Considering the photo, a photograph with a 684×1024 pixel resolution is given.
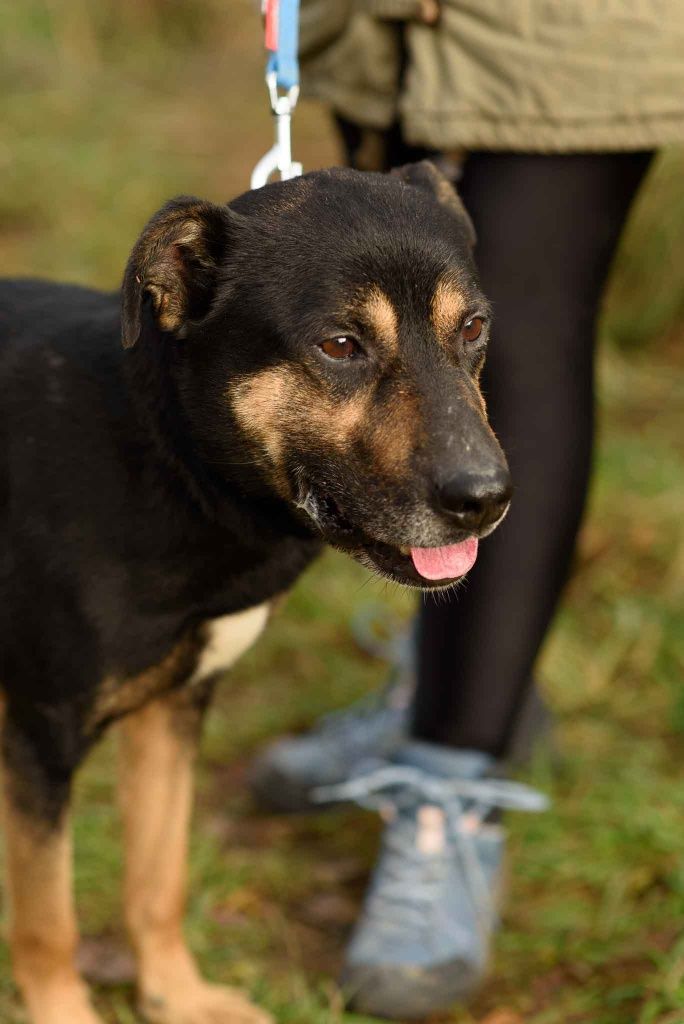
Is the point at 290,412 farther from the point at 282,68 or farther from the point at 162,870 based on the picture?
the point at 162,870

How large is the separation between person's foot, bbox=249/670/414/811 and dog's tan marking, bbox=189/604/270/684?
880 mm

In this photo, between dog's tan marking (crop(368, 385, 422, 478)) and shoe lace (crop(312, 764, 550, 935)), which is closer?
dog's tan marking (crop(368, 385, 422, 478))

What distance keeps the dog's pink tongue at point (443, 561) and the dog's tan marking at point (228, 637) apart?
427 millimetres

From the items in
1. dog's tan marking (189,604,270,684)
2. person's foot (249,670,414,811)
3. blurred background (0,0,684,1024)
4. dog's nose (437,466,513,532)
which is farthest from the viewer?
person's foot (249,670,414,811)

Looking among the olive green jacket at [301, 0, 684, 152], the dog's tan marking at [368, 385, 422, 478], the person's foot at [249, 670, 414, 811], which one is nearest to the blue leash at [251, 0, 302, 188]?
the olive green jacket at [301, 0, 684, 152]

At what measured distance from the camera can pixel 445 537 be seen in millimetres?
2148

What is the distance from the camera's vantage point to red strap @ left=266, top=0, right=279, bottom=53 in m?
2.42

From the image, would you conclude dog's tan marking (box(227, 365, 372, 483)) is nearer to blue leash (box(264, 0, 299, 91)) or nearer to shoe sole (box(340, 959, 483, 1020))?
blue leash (box(264, 0, 299, 91))

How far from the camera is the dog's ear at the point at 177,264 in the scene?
7.09 ft

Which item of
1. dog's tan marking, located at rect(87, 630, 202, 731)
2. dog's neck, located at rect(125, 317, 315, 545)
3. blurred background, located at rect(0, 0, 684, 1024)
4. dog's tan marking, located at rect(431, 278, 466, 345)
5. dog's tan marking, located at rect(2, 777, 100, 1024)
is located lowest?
blurred background, located at rect(0, 0, 684, 1024)

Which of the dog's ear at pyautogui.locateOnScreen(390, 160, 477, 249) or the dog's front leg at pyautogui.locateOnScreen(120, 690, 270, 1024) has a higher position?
the dog's ear at pyautogui.locateOnScreen(390, 160, 477, 249)

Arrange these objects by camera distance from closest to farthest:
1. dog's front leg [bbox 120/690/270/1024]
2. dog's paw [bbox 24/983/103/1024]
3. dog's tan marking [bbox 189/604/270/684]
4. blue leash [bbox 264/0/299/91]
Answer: blue leash [bbox 264/0/299/91] → dog's tan marking [bbox 189/604/270/684] → dog's paw [bbox 24/983/103/1024] → dog's front leg [bbox 120/690/270/1024]

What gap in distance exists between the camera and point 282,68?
2.43 m

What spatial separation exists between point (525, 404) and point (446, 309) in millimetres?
678
